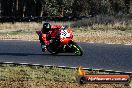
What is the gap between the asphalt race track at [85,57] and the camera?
13830 millimetres

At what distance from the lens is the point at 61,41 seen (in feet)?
50.7

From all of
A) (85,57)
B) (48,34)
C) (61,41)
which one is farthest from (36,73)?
(48,34)

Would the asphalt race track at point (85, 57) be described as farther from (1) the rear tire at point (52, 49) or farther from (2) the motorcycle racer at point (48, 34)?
(2) the motorcycle racer at point (48, 34)

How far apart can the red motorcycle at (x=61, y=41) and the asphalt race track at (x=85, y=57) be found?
0.26 m

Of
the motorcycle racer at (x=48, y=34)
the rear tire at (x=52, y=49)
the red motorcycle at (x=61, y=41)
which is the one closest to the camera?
the red motorcycle at (x=61, y=41)

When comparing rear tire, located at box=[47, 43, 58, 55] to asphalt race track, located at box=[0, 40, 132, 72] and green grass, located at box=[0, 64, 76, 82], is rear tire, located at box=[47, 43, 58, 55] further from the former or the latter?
green grass, located at box=[0, 64, 76, 82]

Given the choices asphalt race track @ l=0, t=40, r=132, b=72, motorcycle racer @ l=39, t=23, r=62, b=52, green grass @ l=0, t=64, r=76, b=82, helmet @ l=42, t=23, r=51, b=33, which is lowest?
asphalt race track @ l=0, t=40, r=132, b=72

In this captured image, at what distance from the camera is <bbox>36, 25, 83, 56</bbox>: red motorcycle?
15.5m

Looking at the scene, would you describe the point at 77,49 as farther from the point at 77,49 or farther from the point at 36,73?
the point at 36,73

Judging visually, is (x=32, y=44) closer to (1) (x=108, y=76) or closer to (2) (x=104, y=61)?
(2) (x=104, y=61)

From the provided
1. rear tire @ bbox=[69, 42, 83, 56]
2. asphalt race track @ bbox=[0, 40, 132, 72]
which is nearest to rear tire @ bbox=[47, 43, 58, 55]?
asphalt race track @ bbox=[0, 40, 132, 72]

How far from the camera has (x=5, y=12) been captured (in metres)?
83.8

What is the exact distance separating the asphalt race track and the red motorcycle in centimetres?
26

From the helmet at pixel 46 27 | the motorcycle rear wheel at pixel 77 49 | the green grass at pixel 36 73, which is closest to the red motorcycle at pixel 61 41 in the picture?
the motorcycle rear wheel at pixel 77 49
